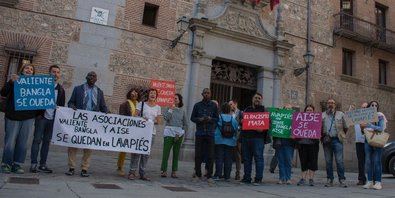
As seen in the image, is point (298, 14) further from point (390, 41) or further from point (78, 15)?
point (78, 15)

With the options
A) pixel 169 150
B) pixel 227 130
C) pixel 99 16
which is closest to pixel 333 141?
pixel 227 130

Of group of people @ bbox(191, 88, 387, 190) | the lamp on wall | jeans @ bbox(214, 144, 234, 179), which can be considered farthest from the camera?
the lamp on wall

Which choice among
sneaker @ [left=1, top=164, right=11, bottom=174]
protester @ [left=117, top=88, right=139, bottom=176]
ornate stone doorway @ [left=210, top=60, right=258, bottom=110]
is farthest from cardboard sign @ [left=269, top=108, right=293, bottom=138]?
ornate stone doorway @ [left=210, top=60, right=258, bottom=110]

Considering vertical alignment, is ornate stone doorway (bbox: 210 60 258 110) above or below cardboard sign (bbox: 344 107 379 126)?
above

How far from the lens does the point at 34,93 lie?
6609 mm

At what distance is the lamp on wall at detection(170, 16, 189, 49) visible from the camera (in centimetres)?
1281

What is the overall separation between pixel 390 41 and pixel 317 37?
4.51 meters

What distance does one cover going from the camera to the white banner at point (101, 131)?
23.1 ft

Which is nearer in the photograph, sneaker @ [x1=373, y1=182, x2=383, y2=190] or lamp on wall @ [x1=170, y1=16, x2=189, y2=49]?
sneaker @ [x1=373, y1=182, x2=383, y2=190]

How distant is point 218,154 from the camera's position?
7.88 metres

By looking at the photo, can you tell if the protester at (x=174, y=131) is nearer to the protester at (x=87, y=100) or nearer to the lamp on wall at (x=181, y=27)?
the protester at (x=87, y=100)

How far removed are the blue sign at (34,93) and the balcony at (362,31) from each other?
13.8 meters

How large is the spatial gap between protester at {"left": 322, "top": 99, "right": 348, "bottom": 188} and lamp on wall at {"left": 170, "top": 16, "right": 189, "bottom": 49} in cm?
625

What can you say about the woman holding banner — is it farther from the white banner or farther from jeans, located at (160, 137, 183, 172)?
jeans, located at (160, 137, 183, 172)
